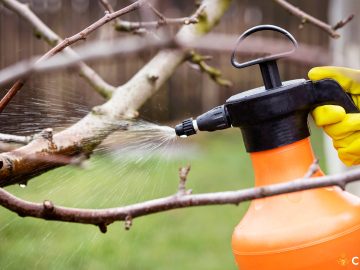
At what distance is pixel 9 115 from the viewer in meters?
1.27

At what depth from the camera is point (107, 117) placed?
1.32 metres

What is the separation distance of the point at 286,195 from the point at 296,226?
0.06m

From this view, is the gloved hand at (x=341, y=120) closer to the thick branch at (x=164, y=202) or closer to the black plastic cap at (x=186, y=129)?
the black plastic cap at (x=186, y=129)

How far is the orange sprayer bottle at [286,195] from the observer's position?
3.31 feet

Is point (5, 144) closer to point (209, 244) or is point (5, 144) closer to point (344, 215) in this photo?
point (344, 215)

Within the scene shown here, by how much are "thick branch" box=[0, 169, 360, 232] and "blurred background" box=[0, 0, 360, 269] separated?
0.37 feet

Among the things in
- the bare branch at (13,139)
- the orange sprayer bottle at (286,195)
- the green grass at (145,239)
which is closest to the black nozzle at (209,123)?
the orange sprayer bottle at (286,195)

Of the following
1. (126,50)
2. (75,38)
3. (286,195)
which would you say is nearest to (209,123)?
(286,195)

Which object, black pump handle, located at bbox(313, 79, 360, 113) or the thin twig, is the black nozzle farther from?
the thin twig

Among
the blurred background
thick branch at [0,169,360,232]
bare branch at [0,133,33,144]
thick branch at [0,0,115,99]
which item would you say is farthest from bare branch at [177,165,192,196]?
thick branch at [0,0,115,99]

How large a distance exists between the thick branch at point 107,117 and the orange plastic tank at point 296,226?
1.01 ft

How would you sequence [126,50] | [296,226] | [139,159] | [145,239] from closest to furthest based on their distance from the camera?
[126,50] < [296,226] < [139,159] < [145,239]

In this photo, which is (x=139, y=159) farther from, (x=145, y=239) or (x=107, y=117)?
(x=145, y=239)

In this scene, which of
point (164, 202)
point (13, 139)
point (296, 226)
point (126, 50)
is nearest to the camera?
point (126, 50)
